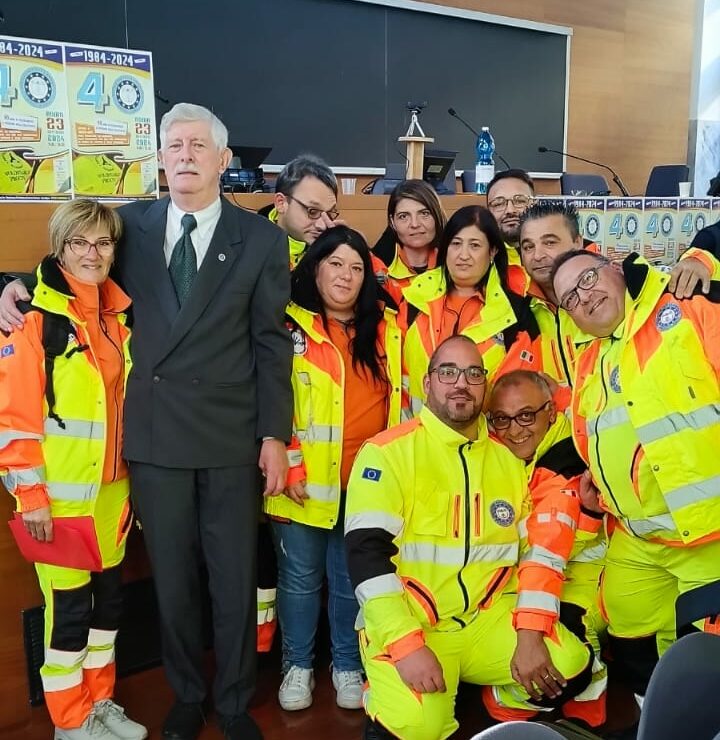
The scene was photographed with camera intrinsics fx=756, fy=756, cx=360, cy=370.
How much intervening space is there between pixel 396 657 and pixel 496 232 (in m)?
1.25

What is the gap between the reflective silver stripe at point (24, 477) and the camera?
73.0 inches

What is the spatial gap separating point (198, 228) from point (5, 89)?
629mm

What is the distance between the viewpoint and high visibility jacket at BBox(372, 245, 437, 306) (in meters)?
2.40

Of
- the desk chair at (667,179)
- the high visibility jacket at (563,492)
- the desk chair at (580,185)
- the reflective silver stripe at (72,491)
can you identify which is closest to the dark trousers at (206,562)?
the reflective silver stripe at (72,491)

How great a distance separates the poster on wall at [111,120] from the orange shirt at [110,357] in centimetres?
39

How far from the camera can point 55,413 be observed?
1898mm

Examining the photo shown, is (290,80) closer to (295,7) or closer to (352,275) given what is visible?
(295,7)

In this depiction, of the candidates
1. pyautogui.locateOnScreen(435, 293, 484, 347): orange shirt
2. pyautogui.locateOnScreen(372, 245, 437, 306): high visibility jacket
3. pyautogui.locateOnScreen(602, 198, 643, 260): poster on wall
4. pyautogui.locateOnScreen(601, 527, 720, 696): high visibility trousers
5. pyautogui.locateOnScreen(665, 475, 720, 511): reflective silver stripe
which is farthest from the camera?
pyautogui.locateOnScreen(602, 198, 643, 260): poster on wall

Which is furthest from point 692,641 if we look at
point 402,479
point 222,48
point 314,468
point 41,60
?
point 222,48

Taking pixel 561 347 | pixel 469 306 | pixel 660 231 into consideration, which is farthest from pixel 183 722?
pixel 660 231

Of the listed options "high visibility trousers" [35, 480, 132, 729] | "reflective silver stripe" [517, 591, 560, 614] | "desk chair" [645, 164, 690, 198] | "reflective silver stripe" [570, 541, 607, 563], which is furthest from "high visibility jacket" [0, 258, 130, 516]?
"desk chair" [645, 164, 690, 198]

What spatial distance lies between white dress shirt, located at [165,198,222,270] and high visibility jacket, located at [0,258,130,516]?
0.63ft

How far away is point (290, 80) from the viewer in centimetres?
638

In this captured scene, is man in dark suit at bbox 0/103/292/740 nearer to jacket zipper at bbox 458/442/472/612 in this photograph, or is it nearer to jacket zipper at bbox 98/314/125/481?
jacket zipper at bbox 98/314/125/481
